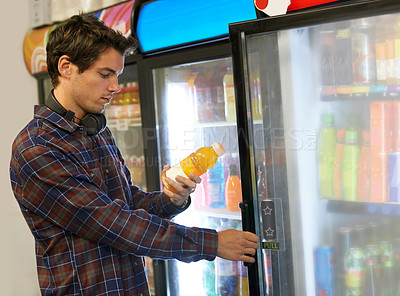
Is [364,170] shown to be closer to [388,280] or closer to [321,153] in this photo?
[321,153]

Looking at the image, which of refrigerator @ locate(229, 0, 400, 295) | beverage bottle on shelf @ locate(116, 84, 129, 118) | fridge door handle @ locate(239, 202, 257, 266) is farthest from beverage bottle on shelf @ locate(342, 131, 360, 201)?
→ beverage bottle on shelf @ locate(116, 84, 129, 118)

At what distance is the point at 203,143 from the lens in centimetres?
247

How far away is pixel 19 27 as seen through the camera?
3.41m

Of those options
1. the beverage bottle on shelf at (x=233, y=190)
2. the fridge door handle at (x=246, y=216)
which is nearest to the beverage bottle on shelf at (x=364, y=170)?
the fridge door handle at (x=246, y=216)

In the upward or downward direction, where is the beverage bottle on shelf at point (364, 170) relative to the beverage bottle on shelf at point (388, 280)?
upward

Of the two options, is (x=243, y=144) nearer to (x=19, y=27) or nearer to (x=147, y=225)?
(x=147, y=225)

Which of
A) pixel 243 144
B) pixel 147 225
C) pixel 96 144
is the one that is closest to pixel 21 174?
pixel 96 144

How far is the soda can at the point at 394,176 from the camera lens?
158cm

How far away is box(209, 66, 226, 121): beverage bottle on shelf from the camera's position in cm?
238

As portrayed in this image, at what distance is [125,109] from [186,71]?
0.53 m

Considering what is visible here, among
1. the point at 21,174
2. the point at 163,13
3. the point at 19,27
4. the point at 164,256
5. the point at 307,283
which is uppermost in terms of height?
the point at 19,27

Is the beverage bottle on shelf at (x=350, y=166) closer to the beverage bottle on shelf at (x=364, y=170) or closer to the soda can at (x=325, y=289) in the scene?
the beverage bottle on shelf at (x=364, y=170)

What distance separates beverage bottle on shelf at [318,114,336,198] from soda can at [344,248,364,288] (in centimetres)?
25

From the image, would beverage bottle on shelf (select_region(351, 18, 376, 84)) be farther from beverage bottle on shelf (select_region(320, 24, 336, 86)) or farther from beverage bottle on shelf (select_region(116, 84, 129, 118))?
beverage bottle on shelf (select_region(116, 84, 129, 118))
